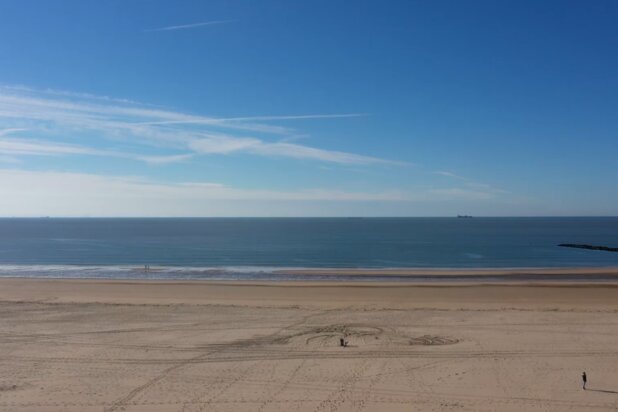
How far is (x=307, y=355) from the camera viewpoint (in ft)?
53.7

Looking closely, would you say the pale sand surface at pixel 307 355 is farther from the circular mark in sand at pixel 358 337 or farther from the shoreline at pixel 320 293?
the shoreline at pixel 320 293

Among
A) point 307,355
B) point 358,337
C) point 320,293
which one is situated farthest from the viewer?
point 320,293

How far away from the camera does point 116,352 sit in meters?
16.9

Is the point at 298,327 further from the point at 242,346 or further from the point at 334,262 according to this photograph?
the point at 334,262

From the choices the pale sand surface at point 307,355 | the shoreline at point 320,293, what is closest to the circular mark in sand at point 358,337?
the pale sand surface at point 307,355

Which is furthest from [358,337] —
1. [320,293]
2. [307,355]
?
[320,293]

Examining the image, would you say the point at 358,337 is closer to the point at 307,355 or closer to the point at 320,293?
the point at 307,355

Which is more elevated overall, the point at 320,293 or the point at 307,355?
the point at 307,355

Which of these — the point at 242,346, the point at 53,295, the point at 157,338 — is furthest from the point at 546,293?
the point at 53,295

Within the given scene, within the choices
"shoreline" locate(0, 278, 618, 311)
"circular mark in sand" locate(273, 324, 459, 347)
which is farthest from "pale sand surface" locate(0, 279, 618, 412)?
"shoreline" locate(0, 278, 618, 311)

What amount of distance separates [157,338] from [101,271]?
31.6 metres

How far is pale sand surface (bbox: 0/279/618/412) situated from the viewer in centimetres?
1276

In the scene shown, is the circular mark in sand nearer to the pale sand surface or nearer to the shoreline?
the pale sand surface

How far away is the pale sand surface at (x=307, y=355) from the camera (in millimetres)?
12758
